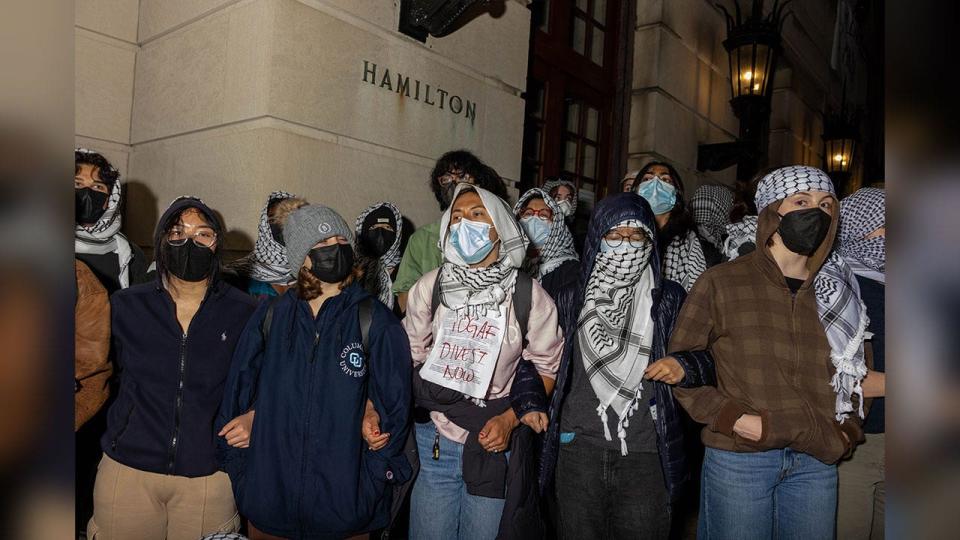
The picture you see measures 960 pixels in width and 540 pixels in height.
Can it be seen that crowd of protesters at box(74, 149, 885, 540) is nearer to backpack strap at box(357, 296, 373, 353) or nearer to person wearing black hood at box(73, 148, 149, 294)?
backpack strap at box(357, 296, 373, 353)

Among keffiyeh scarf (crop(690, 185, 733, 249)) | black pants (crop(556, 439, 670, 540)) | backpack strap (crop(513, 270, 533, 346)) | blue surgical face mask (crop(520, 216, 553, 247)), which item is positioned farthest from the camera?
keffiyeh scarf (crop(690, 185, 733, 249))

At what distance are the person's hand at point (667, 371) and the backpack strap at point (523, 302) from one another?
0.56 metres

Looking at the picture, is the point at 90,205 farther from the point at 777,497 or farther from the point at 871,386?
the point at 871,386

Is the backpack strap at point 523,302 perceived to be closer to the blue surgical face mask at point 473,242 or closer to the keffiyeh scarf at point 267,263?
the blue surgical face mask at point 473,242

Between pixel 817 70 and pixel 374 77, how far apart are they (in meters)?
11.1

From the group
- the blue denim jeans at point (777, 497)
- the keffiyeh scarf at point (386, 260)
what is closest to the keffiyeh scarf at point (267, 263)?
the keffiyeh scarf at point (386, 260)

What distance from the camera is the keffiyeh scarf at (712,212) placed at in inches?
193

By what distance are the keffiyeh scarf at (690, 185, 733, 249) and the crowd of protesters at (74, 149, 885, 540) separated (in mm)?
1996

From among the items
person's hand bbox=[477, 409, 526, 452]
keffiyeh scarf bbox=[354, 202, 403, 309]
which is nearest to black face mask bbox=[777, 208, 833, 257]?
person's hand bbox=[477, 409, 526, 452]

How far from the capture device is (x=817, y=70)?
12.4m

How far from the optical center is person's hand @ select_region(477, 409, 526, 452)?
2.51 meters

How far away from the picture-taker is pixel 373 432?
2465 mm
